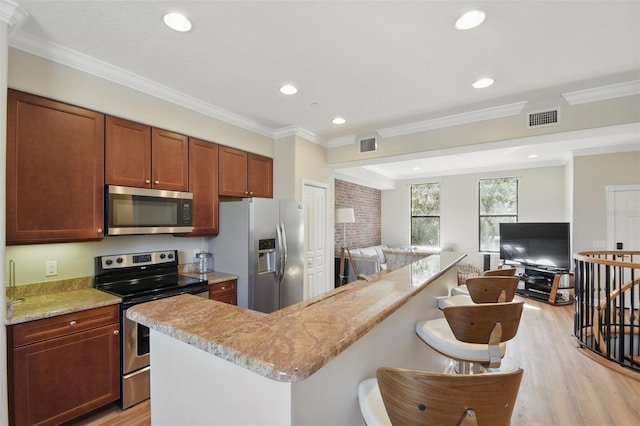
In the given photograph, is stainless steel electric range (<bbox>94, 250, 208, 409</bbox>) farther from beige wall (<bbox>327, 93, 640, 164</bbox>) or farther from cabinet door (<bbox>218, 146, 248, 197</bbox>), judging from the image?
beige wall (<bbox>327, 93, 640, 164</bbox>)

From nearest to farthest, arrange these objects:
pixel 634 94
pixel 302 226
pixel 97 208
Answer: pixel 97 208, pixel 634 94, pixel 302 226

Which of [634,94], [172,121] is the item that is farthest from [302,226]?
[634,94]

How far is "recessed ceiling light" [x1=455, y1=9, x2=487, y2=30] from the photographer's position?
1722 mm

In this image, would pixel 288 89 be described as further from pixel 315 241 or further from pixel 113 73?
pixel 315 241

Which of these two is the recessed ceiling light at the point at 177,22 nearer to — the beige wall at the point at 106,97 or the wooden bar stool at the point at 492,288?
the beige wall at the point at 106,97

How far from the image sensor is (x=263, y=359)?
0.74 metres

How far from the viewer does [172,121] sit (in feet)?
9.27

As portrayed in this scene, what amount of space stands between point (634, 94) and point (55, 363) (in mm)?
4950

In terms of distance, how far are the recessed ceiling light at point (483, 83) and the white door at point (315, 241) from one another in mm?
2209

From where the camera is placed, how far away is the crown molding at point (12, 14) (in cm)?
163

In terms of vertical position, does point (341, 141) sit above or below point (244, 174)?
above

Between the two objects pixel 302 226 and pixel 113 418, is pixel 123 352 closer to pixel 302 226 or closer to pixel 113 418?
pixel 113 418

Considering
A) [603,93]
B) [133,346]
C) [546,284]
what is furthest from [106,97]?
[546,284]

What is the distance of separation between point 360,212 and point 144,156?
5.37m
